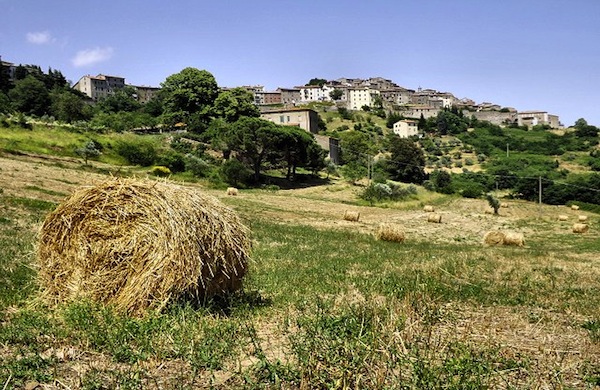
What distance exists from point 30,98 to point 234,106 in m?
43.6

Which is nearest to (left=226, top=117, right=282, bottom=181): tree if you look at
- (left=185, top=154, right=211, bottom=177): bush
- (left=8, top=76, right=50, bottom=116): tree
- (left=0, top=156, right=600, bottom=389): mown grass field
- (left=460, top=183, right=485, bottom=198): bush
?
(left=185, top=154, right=211, bottom=177): bush

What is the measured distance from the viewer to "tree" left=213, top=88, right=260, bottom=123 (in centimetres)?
8262

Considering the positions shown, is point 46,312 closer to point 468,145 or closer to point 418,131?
point 468,145

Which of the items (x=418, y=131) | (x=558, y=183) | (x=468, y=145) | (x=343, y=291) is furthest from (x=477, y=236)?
(x=418, y=131)

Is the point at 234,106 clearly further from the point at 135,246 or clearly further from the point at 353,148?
the point at 135,246

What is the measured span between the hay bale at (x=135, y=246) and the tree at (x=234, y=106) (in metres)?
75.0

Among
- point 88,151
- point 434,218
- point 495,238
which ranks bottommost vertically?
point 434,218

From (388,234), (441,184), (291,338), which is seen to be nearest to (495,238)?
(388,234)

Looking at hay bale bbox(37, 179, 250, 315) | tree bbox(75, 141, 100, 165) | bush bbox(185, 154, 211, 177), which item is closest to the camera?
hay bale bbox(37, 179, 250, 315)

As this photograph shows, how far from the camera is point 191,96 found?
294 feet

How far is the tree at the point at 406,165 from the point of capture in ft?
301

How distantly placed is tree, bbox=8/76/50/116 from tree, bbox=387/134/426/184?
6908 cm

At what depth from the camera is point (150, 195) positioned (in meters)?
7.93

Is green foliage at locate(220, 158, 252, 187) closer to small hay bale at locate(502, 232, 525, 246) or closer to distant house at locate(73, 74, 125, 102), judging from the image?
small hay bale at locate(502, 232, 525, 246)
